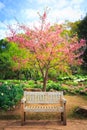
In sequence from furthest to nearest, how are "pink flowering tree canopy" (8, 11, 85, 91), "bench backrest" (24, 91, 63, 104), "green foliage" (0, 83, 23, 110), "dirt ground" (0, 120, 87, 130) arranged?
"pink flowering tree canopy" (8, 11, 85, 91)
"green foliage" (0, 83, 23, 110)
"bench backrest" (24, 91, 63, 104)
"dirt ground" (0, 120, 87, 130)

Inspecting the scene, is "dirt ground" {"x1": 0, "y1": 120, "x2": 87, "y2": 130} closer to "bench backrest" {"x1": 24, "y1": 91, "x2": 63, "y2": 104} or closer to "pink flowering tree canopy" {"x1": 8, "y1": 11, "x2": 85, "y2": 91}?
"bench backrest" {"x1": 24, "y1": 91, "x2": 63, "y2": 104}

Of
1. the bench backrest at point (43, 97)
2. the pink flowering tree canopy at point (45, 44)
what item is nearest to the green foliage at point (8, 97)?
the bench backrest at point (43, 97)

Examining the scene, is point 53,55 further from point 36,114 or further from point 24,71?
point 24,71

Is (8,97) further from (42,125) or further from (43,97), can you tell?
(42,125)

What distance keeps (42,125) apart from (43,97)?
106 cm

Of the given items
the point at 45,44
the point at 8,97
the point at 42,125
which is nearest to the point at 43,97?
the point at 42,125

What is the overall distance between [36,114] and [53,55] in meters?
2.95

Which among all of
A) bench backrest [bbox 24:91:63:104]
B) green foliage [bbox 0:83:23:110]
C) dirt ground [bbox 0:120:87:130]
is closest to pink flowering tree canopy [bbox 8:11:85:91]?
green foliage [bbox 0:83:23:110]

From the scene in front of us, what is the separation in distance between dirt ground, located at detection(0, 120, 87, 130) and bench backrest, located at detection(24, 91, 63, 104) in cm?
67

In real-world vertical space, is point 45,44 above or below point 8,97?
above

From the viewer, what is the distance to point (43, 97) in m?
7.21

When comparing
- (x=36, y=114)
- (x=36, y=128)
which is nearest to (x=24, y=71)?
(x=36, y=114)

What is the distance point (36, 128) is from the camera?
6133 millimetres

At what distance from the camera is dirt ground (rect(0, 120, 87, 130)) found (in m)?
6.16
